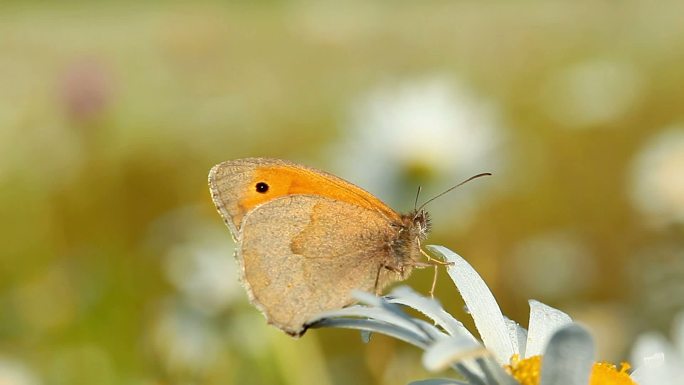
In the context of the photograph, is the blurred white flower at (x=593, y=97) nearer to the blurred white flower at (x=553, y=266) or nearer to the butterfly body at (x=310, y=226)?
the blurred white flower at (x=553, y=266)

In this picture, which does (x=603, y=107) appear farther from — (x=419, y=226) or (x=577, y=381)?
(x=577, y=381)

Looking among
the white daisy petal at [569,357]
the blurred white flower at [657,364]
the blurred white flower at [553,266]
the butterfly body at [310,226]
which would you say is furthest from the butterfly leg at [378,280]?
the blurred white flower at [553,266]

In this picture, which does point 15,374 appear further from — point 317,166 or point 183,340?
point 317,166

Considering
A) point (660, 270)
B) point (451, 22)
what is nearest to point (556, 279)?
point (660, 270)

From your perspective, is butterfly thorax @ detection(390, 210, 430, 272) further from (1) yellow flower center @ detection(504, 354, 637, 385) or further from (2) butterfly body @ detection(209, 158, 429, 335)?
(1) yellow flower center @ detection(504, 354, 637, 385)

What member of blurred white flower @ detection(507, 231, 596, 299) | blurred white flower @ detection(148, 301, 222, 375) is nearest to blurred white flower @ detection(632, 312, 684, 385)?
blurred white flower @ detection(148, 301, 222, 375)
